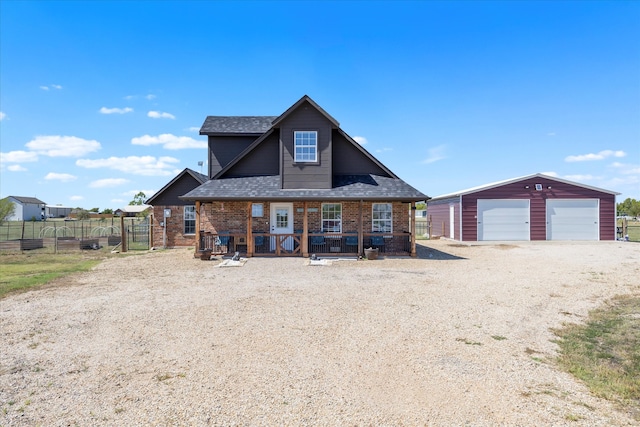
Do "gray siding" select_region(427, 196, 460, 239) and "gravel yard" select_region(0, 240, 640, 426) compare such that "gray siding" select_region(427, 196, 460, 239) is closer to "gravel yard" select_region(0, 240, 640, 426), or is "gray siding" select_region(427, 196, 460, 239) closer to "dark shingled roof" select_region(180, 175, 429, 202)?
"dark shingled roof" select_region(180, 175, 429, 202)

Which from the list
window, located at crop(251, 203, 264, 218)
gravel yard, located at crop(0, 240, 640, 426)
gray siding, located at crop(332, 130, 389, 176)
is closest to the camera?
gravel yard, located at crop(0, 240, 640, 426)

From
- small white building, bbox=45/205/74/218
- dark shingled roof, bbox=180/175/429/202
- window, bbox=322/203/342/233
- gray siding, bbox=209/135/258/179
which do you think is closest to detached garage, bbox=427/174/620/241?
dark shingled roof, bbox=180/175/429/202

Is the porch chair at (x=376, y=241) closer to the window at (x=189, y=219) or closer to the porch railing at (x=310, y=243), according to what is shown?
the porch railing at (x=310, y=243)

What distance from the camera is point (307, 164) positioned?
56.4ft

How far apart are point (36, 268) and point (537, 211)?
29046 mm

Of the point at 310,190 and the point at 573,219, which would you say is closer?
the point at 310,190

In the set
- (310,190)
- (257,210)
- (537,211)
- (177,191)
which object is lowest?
(257,210)

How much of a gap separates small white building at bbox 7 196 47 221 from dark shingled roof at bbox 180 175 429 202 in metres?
63.8

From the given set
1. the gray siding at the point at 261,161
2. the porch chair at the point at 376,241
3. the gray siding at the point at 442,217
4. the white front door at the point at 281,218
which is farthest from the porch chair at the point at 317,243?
the gray siding at the point at 442,217

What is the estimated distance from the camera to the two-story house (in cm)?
1638

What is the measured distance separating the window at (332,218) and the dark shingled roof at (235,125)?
Answer: 6.76 m

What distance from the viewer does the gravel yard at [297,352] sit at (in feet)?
12.3

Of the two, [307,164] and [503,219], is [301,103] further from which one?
[503,219]

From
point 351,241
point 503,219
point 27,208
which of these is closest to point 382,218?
point 351,241
